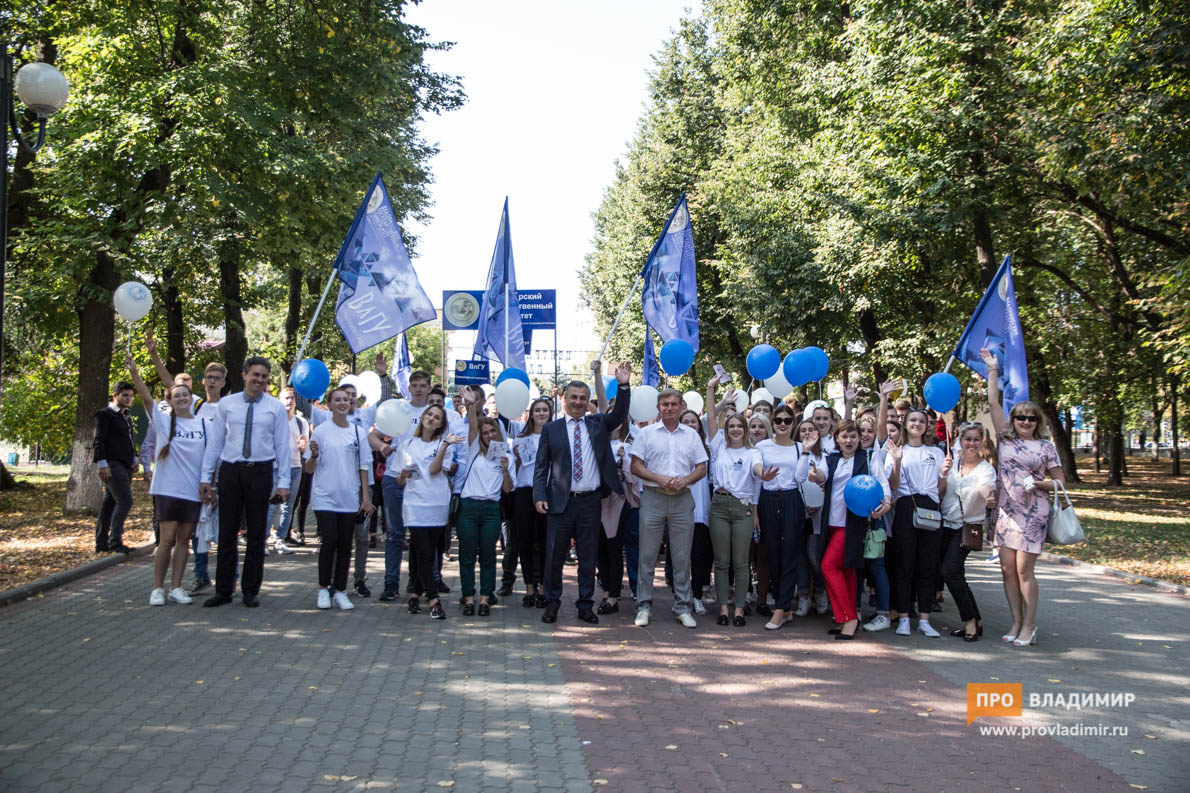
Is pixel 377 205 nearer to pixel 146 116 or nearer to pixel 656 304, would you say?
pixel 656 304

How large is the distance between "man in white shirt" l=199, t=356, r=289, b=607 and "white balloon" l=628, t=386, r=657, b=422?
11.4ft

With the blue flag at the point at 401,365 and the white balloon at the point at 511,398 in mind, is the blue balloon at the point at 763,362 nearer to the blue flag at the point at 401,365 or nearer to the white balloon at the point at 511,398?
the white balloon at the point at 511,398

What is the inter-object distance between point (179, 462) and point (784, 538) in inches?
219

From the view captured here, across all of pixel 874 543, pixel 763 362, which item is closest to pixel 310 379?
pixel 763 362

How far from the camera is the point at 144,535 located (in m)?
13.1

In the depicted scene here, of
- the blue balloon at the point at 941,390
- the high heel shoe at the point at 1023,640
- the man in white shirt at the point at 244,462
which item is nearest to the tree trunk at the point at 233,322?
the man in white shirt at the point at 244,462

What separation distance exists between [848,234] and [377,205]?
46.6 feet

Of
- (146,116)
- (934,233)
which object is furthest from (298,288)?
(934,233)

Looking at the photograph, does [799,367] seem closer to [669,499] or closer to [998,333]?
[998,333]

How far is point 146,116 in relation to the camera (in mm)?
15031

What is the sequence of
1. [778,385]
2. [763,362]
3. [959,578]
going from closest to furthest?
[959,578], [763,362], [778,385]

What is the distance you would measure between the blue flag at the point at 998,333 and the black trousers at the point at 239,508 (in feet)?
22.1

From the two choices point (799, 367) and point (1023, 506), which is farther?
point (799, 367)

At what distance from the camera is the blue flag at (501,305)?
535 inches
